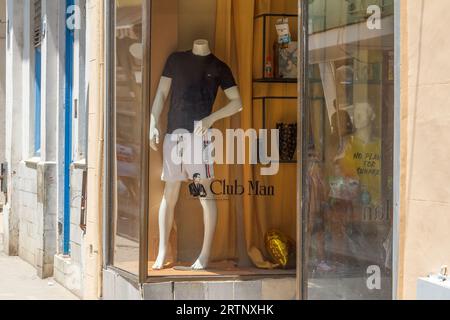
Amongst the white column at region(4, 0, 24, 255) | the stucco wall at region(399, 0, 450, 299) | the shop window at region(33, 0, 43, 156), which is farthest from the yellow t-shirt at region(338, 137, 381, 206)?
the white column at region(4, 0, 24, 255)

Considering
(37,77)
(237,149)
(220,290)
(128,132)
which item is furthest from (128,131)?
(37,77)

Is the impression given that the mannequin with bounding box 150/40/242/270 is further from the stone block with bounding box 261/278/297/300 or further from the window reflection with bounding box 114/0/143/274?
the stone block with bounding box 261/278/297/300

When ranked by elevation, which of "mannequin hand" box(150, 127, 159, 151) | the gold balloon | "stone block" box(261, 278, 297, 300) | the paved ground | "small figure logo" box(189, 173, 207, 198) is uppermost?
"mannequin hand" box(150, 127, 159, 151)

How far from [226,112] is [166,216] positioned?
982 mm

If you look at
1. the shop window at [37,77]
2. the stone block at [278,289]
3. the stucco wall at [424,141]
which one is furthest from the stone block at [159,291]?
the shop window at [37,77]

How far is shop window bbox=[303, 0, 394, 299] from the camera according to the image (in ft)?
16.7

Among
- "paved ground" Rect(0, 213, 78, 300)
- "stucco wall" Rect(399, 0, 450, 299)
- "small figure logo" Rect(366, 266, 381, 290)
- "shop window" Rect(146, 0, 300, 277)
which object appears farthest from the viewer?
"paved ground" Rect(0, 213, 78, 300)

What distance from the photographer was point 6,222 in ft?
39.8

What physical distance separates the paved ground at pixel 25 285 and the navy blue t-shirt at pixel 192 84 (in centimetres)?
245

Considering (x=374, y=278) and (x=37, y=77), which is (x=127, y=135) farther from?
(x=37, y=77)

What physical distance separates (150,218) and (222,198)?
64 cm

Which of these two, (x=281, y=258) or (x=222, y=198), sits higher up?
(x=222, y=198)

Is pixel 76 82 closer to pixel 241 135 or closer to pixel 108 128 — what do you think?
pixel 108 128
